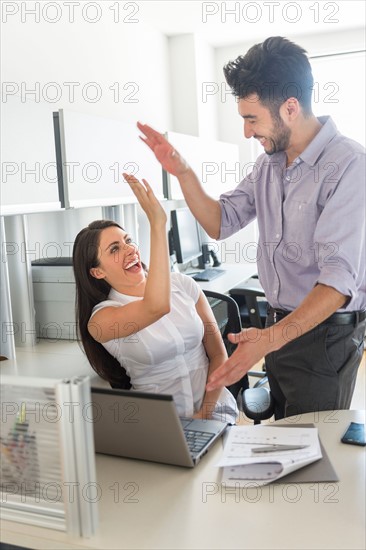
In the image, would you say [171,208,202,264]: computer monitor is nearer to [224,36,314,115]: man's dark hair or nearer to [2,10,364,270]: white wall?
[2,10,364,270]: white wall

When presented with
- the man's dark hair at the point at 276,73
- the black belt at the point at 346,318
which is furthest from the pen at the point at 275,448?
the man's dark hair at the point at 276,73

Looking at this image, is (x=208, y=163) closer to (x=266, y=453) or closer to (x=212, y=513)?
(x=266, y=453)

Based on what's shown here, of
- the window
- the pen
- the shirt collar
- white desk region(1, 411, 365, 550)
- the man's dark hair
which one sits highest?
the window

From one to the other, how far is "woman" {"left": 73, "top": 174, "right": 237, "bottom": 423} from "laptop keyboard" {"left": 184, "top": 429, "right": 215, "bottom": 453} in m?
0.39

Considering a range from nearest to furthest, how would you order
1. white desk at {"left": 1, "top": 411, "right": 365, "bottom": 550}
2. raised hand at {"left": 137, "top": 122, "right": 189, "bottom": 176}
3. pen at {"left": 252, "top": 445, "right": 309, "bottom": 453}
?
1. white desk at {"left": 1, "top": 411, "right": 365, "bottom": 550}
2. pen at {"left": 252, "top": 445, "right": 309, "bottom": 453}
3. raised hand at {"left": 137, "top": 122, "right": 189, "bottom": 176}

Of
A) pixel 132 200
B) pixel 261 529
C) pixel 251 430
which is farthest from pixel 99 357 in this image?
pixel 132 200

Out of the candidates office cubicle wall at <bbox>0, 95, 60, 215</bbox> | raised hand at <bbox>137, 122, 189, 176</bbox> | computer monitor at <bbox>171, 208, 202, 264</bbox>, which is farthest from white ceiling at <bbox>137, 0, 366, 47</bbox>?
raised hand at <bbox>137, 122, 189, 176</bbox>

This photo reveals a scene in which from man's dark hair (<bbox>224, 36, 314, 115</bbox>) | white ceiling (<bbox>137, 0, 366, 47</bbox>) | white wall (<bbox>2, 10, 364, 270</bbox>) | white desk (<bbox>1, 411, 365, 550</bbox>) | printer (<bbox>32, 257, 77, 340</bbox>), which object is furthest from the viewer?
white ceiling (<bbox>137, 0, 366, 47</bbox>)

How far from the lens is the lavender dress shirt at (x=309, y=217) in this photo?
1.51 metres

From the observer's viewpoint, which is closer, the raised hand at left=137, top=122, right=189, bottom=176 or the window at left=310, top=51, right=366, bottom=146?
the raised hand at left=137, top=122, right=189, bottom=176

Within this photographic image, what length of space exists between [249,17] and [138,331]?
3.32m

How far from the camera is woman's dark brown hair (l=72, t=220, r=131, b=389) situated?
1.87m

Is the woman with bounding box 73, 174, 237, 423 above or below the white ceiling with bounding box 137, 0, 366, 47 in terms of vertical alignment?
below

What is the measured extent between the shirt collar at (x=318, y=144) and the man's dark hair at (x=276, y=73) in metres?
0.11
